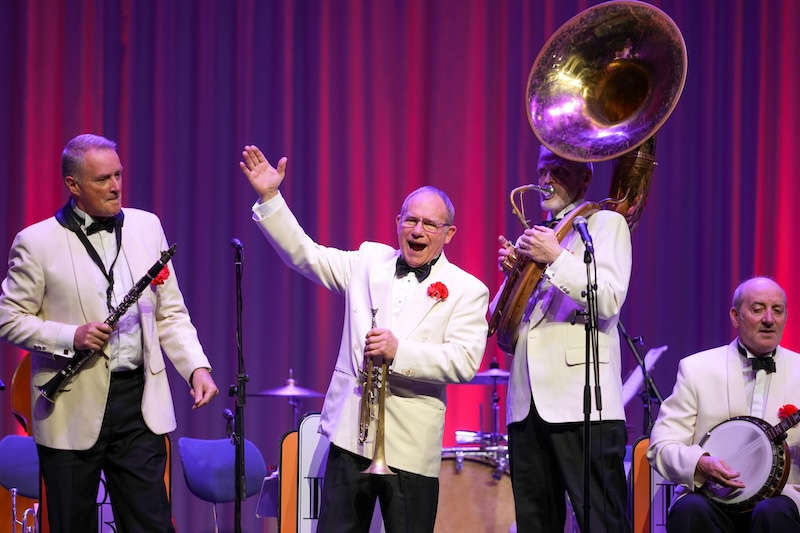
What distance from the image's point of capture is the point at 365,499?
12.3 feet

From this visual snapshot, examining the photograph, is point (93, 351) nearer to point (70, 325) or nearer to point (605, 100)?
point (70, 325)

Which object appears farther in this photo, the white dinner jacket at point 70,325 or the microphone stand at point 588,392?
the microphone stand at point 588,392

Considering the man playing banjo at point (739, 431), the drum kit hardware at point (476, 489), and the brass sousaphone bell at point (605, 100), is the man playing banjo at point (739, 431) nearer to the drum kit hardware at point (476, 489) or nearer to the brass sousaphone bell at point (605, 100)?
the brass sousaphone bell at point (605, 100)

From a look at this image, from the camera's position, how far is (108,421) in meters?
3.64

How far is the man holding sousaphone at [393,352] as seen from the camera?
372 centimetres

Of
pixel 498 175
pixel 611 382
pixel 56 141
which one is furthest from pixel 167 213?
pixel 611 382

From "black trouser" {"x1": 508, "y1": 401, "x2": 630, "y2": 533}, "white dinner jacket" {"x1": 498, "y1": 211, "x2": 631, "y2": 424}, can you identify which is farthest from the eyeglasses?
"black trouser" {"x1": 508, "y1": 401, "x2": 630, "y2": 533}

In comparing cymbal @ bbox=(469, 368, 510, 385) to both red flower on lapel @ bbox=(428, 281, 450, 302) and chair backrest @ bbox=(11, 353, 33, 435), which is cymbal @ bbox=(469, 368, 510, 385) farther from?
chair backrest @ bbox=(11, 353, 33, 435)

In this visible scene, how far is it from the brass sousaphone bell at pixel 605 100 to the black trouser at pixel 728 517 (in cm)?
102

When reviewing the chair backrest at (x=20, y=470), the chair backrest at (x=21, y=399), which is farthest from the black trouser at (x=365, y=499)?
the chair backrest at (x=20, y=470)

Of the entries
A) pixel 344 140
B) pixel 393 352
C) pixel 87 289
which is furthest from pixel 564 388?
pixel 344 140

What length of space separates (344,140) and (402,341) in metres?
3.82

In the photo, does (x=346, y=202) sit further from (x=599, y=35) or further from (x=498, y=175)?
(x=599, y=35)

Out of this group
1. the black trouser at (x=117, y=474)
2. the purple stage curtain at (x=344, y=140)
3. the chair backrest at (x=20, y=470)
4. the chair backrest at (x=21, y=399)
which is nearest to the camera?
the black trouser at (x=117, y=474)
